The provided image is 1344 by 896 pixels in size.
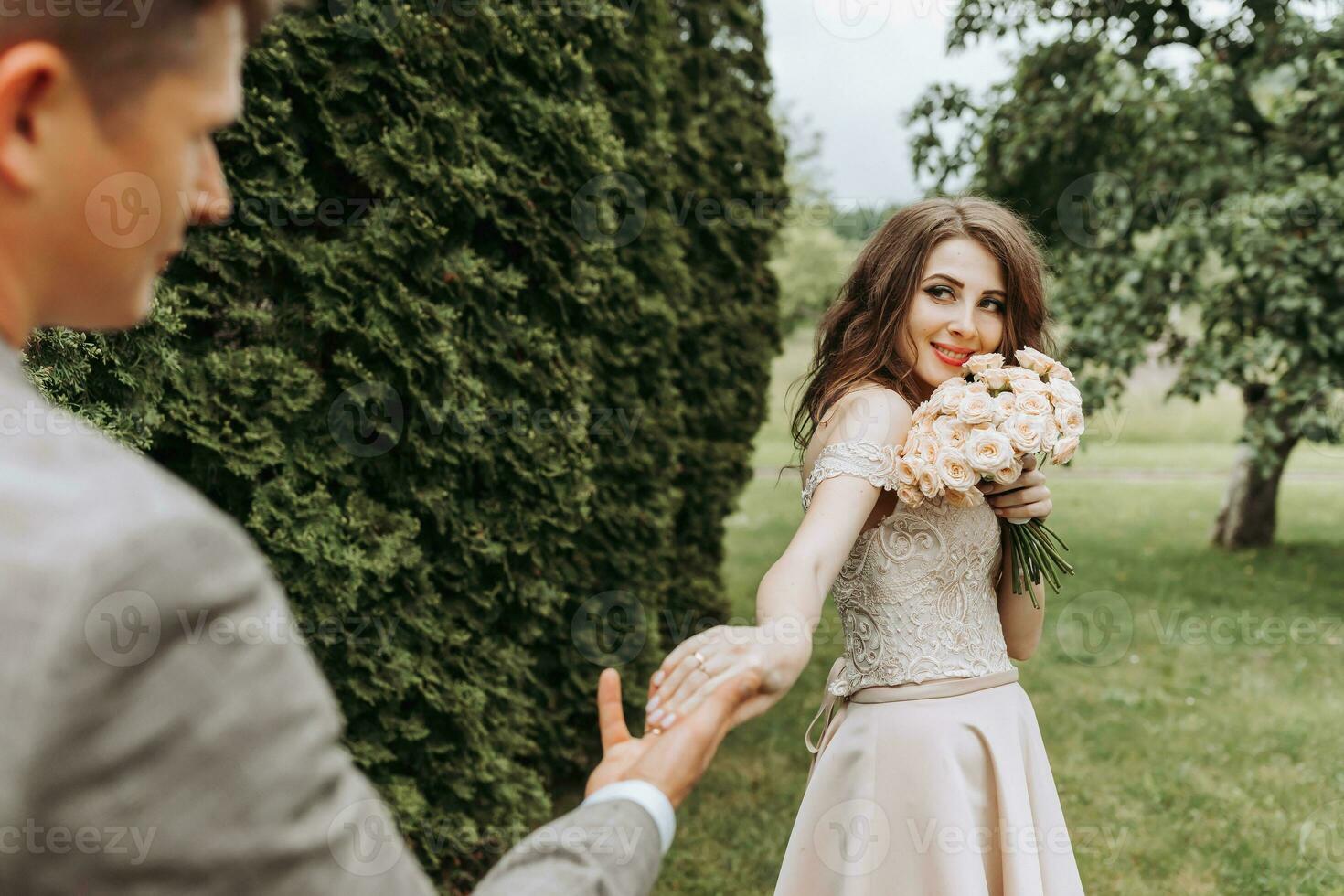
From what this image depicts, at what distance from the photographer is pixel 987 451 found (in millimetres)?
2213

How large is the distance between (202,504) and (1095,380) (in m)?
8.03

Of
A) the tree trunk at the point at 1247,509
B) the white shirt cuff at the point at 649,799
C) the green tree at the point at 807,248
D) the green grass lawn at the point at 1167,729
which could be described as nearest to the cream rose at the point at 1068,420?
the white shirt cuff at the point at 649,799

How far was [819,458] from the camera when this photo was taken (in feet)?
7.55

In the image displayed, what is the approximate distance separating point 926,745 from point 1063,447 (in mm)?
764

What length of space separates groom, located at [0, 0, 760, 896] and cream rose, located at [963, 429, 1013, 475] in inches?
65.5

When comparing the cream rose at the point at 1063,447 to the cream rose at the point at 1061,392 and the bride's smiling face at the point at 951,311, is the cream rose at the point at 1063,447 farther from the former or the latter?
the bride's smiling face at the point at 951,311

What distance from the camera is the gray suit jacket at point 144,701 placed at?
0.62 m

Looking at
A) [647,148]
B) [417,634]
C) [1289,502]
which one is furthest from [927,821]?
[1289,502]

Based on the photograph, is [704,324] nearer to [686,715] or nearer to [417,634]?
[417,634]

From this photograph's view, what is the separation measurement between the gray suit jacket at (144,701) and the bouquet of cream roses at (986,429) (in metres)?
1.70

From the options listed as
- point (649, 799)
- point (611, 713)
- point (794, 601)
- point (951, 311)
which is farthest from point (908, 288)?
point (649, 799)

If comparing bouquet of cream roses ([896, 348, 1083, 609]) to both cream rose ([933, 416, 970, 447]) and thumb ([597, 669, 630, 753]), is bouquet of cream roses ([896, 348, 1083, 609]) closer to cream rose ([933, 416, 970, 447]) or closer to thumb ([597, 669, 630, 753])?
cream rose ([933, 416, 970, 447])

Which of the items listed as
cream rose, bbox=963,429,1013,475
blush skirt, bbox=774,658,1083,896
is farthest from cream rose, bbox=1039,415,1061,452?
blush skirt, bbox=774,658,1083,896

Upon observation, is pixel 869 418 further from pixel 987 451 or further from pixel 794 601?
pixel 794 601
